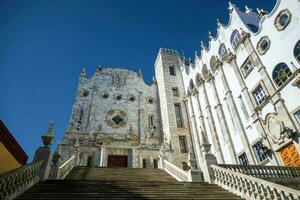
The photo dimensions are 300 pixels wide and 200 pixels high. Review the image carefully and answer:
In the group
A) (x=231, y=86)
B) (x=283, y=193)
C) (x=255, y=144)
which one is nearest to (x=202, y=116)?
(x=231, y=86)

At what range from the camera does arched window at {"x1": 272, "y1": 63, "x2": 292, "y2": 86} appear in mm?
14203

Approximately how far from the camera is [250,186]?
Result: 8.01 metres

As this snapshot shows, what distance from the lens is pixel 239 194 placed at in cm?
834

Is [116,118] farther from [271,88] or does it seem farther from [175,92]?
[271,88]

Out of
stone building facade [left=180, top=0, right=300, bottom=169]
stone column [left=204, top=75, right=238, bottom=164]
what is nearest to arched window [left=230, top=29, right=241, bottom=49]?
stone building facade [left=180, top=0, right=300, bottom=169]

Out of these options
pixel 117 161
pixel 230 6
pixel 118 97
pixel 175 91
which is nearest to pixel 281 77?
pixel 230 6

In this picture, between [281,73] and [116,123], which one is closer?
[281,73]

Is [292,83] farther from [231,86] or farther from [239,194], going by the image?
[239,194]

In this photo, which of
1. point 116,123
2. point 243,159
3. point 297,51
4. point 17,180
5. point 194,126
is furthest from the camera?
point 116,123

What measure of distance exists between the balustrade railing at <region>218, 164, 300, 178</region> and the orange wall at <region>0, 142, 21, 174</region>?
10085mm

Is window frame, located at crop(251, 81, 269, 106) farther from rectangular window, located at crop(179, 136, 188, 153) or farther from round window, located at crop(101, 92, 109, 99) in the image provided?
round window, located at crop(101, 92, 109, 99)

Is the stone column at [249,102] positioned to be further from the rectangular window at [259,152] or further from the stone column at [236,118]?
the stone column at [236,118]

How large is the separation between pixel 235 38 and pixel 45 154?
18659mm

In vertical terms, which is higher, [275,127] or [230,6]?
[230,6]
